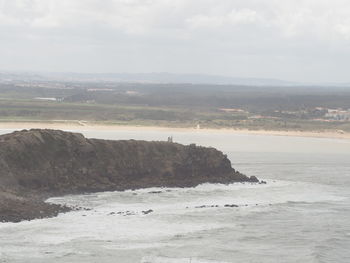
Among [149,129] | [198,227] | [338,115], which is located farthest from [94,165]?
[338,115]

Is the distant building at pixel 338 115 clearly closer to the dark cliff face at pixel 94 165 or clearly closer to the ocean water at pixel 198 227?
the ocean water at pixel 198 227

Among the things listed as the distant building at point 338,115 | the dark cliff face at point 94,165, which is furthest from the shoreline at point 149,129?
the dark cliff face at point 94,165

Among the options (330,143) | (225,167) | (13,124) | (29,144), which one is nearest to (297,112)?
(330,143)

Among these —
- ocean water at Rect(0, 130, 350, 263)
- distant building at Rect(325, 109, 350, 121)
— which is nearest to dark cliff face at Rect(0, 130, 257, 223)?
ocean water at Rect(0, 130, 350, 263)

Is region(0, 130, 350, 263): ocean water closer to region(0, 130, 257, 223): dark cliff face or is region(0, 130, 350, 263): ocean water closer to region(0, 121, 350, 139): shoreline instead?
region(0, 130, 257, 223): dark cliff face

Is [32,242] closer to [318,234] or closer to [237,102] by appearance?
[318,234]

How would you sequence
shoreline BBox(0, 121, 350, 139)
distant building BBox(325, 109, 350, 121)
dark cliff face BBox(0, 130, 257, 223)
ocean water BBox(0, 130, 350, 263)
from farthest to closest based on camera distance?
distant building BBox(325, 109, 350, 121), shoreline BBox(0, 121, 350, 139), dark cliff face BBox(0, 130, 257, 223), ocean water BBox(0, 130, 350, 263)
